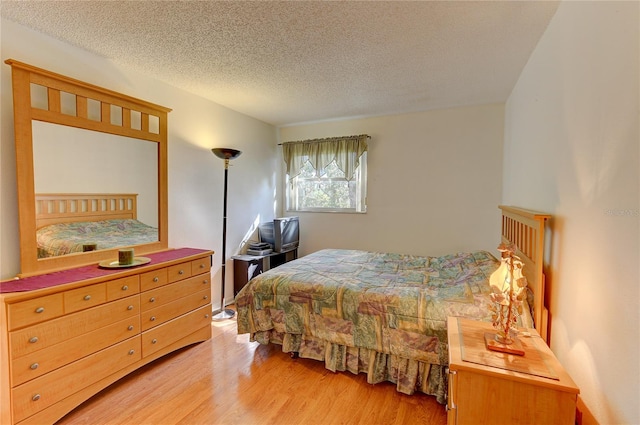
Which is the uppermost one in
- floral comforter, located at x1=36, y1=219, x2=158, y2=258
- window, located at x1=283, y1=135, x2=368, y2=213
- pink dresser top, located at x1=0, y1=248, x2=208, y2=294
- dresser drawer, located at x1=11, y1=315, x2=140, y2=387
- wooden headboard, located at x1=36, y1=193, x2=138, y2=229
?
window, located at x1=283, y1=135, x2=368, y2=213

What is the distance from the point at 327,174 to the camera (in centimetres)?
438

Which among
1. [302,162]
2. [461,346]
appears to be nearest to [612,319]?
[461,346]

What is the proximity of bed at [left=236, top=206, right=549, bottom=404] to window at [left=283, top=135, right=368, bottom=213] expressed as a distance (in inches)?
66.1

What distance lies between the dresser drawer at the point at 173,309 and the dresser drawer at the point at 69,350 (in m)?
0.08

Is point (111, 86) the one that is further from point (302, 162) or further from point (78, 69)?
point (302, 162)

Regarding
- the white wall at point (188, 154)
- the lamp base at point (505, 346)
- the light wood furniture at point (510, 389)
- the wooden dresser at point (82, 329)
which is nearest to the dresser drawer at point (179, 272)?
the wooden dresser at point (82, 329)

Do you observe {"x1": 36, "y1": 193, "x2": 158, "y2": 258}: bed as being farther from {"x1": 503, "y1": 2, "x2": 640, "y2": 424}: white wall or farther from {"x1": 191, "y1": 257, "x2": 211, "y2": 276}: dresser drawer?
{"x1": 503, "y1": 2, "x2": 640, "y2": 424}: white wall

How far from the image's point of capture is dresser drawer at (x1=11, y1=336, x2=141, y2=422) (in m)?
1.56

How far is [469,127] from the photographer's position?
3.55m

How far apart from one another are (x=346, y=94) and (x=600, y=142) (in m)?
2.35

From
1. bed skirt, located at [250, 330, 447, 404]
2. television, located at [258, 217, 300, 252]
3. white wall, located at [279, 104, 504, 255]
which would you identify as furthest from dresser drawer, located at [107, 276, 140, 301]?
white wall, located at [279, 104, 504, 255]

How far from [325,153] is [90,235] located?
9.56 ft

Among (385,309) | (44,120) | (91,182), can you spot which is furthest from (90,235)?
(385,309)

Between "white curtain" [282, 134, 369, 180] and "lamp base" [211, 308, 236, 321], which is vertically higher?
"white curtain" [282, 134, 369, 180]
